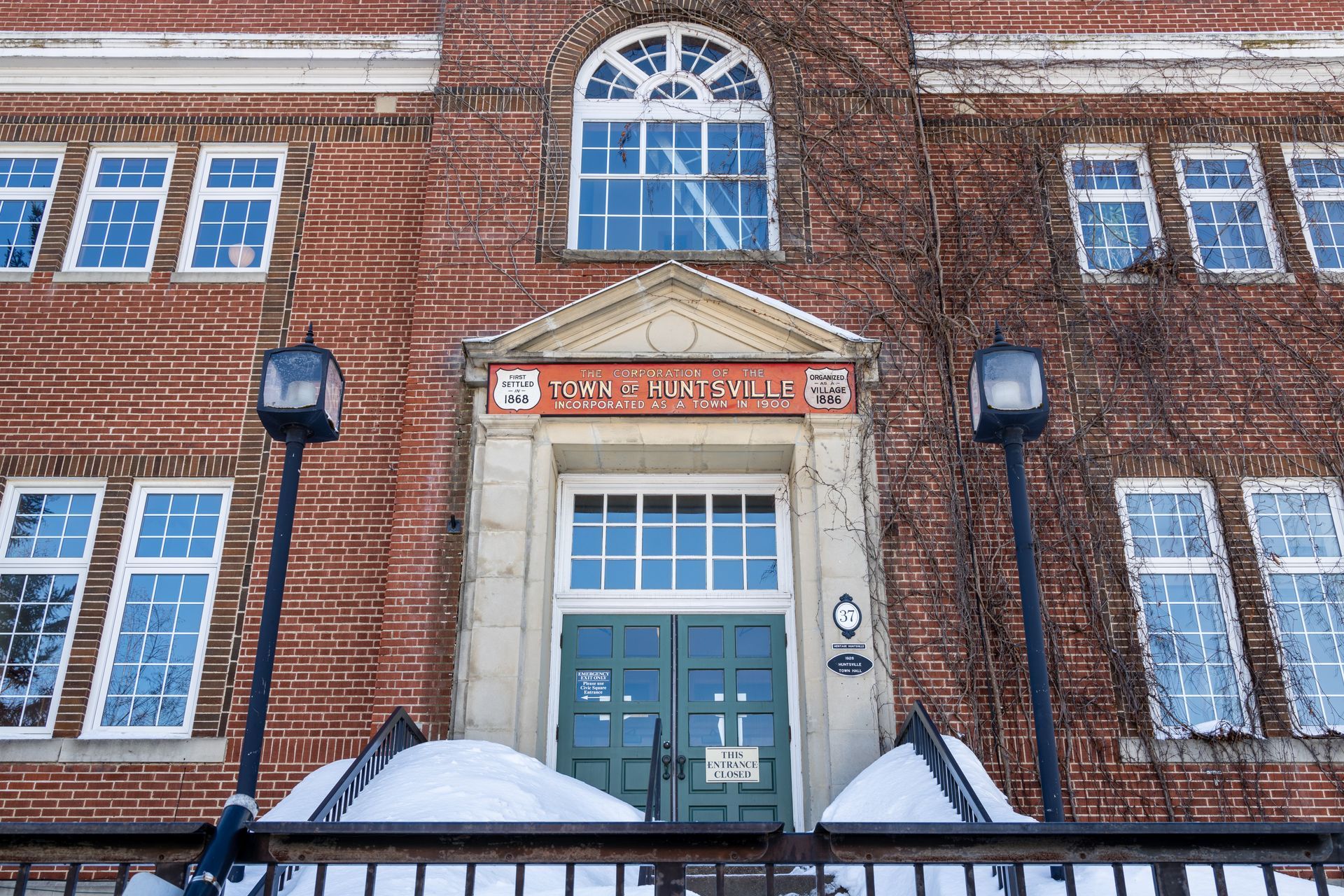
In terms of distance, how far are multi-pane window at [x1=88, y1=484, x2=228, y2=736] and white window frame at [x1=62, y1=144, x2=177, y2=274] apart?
2.43 meters

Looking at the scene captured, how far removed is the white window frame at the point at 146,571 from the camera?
9.46m

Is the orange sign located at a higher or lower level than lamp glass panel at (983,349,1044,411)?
higher

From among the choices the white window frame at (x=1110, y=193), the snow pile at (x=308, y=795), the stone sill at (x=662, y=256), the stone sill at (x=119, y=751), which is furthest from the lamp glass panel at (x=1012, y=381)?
the stone sill at (x=119, y=751)

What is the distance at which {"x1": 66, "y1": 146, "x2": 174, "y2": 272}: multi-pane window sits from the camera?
11.3 meters

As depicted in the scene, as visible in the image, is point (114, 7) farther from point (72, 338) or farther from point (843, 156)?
point (843, 156)

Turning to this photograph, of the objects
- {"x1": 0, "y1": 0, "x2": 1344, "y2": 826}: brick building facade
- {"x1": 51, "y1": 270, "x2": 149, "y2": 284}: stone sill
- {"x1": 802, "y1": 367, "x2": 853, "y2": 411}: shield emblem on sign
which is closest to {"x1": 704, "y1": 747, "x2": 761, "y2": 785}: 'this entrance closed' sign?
{"x1": 0, "y1": 0, "x2": 1344, "y2": 826}: brick building facade

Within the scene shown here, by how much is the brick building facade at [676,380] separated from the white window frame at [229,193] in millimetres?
56

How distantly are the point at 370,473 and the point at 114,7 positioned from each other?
6210mm

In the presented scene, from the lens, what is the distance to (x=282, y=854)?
477cm

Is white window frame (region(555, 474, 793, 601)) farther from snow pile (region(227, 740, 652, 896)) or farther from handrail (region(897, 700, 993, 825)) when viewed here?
snow pile (region(227, 740, 652, 896))

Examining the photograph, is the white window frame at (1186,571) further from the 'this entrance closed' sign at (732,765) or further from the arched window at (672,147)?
the arched window at (672,147)

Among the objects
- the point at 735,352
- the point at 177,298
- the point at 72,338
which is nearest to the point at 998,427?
the point at 735,352

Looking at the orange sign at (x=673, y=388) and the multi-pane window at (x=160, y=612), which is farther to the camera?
the orange sign at (x=673, y=388)

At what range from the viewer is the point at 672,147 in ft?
38.1
